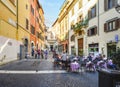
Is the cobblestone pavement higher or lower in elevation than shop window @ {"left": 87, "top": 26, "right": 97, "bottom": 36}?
lower

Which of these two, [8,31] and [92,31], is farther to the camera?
[92,31]

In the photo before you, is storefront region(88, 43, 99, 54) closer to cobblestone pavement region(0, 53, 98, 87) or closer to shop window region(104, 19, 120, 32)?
shop window region(104, 19, 120, 32)

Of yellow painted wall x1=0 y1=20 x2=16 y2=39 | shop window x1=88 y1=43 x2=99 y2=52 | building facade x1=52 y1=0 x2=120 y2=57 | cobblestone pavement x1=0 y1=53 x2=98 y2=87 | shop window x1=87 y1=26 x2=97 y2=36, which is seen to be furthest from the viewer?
shop window x1=87 y1=26 x2=97 y2=36

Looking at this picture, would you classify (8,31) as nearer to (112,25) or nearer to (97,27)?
(112,25)

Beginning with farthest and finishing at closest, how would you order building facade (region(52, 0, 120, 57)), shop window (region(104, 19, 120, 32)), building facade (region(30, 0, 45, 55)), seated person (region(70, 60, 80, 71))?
1. building facade (region(30, 0, 45, 55))
2. building facade (region(52, 0, 120, 57))
3. shop window (region(104, 19, 120, 32))
4. seated person (region(70, 60, 80, 71))

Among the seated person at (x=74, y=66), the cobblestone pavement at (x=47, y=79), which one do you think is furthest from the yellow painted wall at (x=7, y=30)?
the seated person at (x=74, y=66)

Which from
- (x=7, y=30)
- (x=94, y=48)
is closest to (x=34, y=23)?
(x=94, y=48)

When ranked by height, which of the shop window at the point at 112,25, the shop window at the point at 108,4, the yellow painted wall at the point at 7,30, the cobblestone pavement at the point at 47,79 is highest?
the shop window at the point at 108,4

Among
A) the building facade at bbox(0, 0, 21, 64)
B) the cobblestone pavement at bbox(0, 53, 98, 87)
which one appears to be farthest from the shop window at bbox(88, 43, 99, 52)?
the cobblestone pavement at bbox(0, 53, 98, 87)

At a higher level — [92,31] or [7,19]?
[7,19]

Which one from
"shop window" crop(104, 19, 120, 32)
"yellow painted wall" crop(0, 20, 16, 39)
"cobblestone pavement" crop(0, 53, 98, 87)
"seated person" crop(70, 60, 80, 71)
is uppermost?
"shop window" crop(104, 19, 120, 32)

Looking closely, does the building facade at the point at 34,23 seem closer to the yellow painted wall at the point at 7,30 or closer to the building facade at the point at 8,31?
the building facade at the point at 8,31

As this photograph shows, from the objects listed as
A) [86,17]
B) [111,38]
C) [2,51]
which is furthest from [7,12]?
[86,17]

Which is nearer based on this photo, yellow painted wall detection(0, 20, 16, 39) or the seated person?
the seated person
